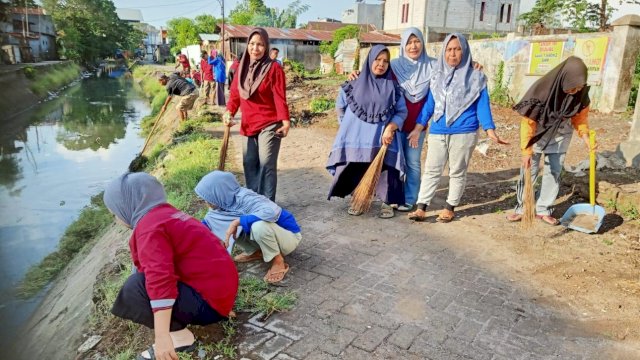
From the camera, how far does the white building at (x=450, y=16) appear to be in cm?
2694

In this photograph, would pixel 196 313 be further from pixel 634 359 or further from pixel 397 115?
pixel 397 115

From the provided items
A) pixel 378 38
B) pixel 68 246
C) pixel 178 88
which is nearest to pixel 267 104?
pixel 68 246

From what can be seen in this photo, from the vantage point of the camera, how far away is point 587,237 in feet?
12.4

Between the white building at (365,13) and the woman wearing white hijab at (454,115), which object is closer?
the woman wearing white hijab at (454,115)

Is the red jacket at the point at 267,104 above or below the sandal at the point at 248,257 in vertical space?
above

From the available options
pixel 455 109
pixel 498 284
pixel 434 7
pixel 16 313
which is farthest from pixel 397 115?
pixel 434 7

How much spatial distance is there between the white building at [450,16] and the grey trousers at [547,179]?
23968 millimetres

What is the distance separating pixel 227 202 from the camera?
2.88m

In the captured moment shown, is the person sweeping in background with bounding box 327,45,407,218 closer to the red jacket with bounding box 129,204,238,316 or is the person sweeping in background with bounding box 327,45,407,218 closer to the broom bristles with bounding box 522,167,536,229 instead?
the broom bristles with bounding box 522,167,536,229

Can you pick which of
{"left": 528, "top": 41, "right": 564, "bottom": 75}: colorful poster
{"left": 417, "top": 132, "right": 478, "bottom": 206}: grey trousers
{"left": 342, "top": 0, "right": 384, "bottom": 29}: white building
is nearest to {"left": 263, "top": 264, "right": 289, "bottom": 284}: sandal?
{"left": 417, "top": 132, "right": 478, "bottom": 206}: grey trousers

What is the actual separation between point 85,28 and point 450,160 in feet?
145

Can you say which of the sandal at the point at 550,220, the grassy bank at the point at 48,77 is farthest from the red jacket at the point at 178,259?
the grassy bank at the point at 48,77

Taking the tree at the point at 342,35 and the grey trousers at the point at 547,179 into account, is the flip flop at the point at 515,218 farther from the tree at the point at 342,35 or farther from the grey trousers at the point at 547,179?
the tree at the point at 342,35

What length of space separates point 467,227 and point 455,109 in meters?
1.07
